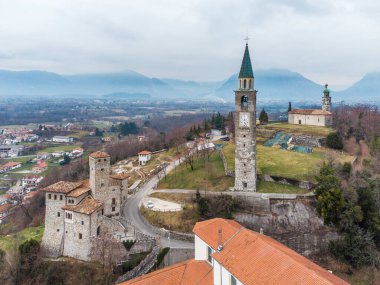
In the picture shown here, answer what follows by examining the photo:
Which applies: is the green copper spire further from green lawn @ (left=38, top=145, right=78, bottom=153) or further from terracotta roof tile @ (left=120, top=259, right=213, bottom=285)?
green lawn @ (left=38, top=145, right=78, bottom=153)

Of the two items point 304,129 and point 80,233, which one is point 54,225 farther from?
A: point 304,129

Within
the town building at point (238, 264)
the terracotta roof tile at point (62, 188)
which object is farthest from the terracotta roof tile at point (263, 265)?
the terracotta roof tile at point (62, 188)

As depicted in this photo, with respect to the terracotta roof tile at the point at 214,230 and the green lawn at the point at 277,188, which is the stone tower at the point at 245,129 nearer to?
the green lawn at the point at 277,188

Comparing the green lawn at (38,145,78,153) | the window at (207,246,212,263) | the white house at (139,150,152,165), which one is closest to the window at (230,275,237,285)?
the window at (207,246,212,263)

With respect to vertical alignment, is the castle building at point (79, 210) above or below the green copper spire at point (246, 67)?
below

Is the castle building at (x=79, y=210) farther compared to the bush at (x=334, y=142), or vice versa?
the bush at (x=334, y=142)

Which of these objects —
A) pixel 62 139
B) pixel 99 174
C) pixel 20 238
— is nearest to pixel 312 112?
pixel 99 174
